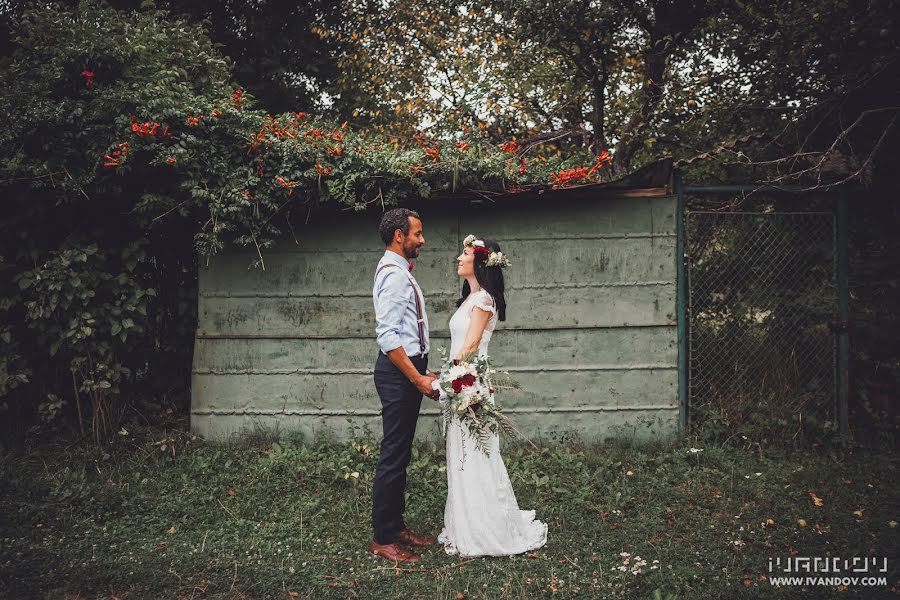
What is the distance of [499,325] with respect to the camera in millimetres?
5875

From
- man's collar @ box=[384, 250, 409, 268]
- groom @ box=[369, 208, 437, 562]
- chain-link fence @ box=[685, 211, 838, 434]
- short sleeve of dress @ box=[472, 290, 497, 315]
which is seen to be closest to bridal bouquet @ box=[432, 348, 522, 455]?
groom @ box=[369, 208, 437, 562]

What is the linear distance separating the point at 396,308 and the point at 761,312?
12.9ft

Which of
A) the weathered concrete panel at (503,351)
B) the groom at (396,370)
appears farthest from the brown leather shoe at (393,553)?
the weathered concrete panel at (503,351)

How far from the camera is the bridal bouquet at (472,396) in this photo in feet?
12.4

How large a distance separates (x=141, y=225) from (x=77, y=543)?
8.23ft

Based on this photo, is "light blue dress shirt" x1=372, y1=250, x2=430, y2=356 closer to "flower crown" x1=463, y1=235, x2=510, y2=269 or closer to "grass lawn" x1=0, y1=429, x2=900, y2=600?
"flower crown" x1=463, y1=235, x2=510, y2=269

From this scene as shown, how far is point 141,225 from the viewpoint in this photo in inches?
219

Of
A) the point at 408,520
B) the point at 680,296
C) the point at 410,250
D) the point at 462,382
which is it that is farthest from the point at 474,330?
the point at 680,296

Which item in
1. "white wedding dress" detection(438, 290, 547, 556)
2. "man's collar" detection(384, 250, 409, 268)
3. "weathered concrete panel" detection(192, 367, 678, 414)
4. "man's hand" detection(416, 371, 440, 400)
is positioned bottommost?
"white wedding dress" detection(438, 290, 547, 556)

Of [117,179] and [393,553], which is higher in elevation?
[117,179]

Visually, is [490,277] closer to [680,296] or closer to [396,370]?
[396,370]

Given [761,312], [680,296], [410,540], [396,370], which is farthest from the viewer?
[761,312]

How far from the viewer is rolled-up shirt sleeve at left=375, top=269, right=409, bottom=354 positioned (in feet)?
12.2

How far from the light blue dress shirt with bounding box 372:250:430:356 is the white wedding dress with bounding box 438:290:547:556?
32cm
